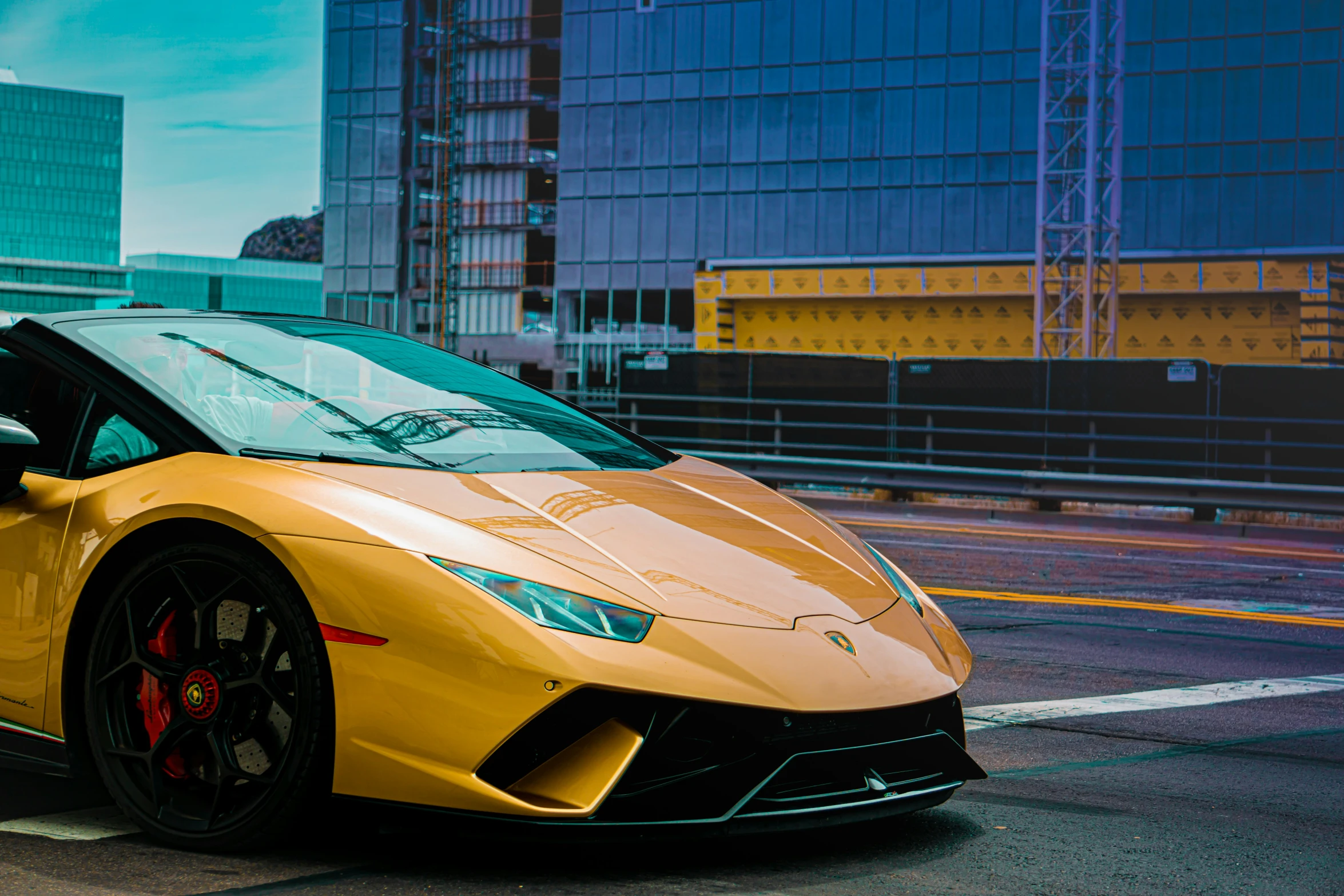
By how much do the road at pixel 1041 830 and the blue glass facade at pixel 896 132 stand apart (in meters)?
40.5

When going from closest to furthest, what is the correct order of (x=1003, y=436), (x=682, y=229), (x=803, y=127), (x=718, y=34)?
(x=1003, y=436)
(x=803, y=127)
(x=718, y=34)
(x=682, y=229)

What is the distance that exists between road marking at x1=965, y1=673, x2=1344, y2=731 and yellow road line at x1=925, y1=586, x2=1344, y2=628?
198 cm

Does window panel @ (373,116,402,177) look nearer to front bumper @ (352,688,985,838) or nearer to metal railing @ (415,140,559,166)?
metal railing @ (415,140,559,166)

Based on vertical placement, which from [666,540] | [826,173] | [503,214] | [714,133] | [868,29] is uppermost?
[868,29]

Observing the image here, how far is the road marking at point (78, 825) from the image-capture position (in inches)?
135

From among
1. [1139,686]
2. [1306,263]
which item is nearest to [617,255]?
[1306,263]

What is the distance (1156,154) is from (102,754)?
49708 mm

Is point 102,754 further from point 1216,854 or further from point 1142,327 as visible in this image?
point 1142,327

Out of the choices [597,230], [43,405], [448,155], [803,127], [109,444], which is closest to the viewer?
[109,444]

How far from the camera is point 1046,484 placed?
707 inches

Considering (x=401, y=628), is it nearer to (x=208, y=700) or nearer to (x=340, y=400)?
(x=208, y=700)

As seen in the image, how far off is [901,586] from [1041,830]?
2.36ft

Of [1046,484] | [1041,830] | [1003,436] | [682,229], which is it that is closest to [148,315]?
[1041,830]

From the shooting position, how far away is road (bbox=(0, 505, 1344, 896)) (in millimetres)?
3111
